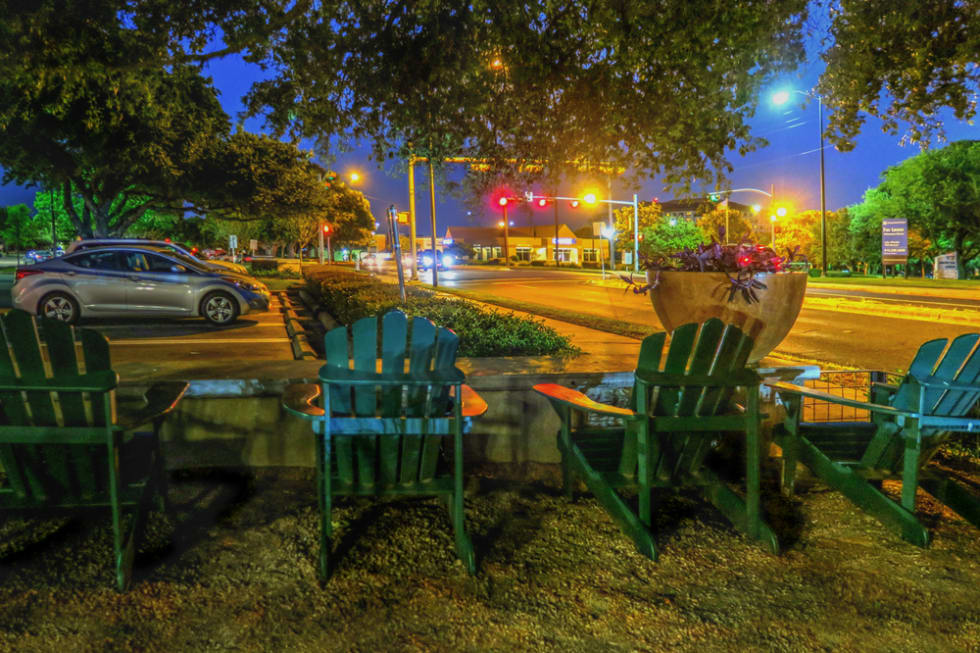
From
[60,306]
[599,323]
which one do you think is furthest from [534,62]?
[60,306]

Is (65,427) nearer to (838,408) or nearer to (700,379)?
(700,379)

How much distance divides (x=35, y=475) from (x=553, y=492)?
2.66 metres

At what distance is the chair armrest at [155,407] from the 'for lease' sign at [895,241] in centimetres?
3423

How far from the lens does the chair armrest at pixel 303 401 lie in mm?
3301

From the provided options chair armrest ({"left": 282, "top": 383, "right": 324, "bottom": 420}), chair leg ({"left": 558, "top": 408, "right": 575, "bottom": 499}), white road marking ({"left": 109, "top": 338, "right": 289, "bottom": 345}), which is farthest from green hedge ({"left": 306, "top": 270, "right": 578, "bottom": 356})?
chair armrest ({"left": 282, "top": 383, "right": 324, "bottom": 420})

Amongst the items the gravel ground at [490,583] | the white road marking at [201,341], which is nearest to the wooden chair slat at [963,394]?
the gravel ground at [490,583]

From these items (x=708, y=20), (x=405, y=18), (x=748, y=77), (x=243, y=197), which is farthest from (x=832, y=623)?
(x=243, y=197)

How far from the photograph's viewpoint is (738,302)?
536cm

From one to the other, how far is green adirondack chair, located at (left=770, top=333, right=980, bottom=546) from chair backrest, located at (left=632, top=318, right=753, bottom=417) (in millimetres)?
383

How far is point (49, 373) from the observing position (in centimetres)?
321

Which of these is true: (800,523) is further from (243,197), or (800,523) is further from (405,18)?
(243,197)

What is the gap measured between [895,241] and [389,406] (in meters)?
34.1

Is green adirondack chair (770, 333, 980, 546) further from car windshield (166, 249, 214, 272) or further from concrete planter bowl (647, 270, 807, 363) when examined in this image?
car windshield (166, 249, 214, 272)

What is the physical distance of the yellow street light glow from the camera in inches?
284
